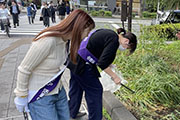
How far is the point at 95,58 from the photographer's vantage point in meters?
2.22

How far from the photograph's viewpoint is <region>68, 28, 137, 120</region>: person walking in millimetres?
2059

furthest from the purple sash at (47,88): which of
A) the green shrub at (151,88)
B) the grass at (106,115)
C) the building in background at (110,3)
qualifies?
the building in background at (110,3)

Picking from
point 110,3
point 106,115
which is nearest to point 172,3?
point 106,115

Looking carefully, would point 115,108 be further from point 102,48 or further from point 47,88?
point 47,88

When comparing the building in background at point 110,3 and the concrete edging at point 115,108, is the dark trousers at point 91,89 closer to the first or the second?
the concrete edging at point 115,108

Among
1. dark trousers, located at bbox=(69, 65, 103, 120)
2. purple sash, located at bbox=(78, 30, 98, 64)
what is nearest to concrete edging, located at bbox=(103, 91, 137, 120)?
dark trousers, located at bbox=(69, 65, 103, 120)

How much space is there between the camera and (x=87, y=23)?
1.60 m

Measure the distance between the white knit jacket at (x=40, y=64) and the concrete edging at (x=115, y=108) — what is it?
3.98 feet

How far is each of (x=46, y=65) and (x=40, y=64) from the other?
49mm

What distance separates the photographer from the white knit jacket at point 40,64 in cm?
145

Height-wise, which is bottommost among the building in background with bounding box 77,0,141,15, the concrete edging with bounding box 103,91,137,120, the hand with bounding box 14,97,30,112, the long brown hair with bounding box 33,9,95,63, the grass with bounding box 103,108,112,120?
the grass with bounding box 103,108,112,120

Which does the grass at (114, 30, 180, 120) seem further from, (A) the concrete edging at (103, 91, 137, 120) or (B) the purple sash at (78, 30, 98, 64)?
(B) the purple sash at (78, 30, 98, 64)

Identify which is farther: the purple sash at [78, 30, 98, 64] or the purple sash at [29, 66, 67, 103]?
the purple sash at [78, 30, 98, 64]

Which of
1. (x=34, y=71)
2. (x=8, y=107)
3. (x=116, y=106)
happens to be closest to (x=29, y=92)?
(x=34, y=71)
